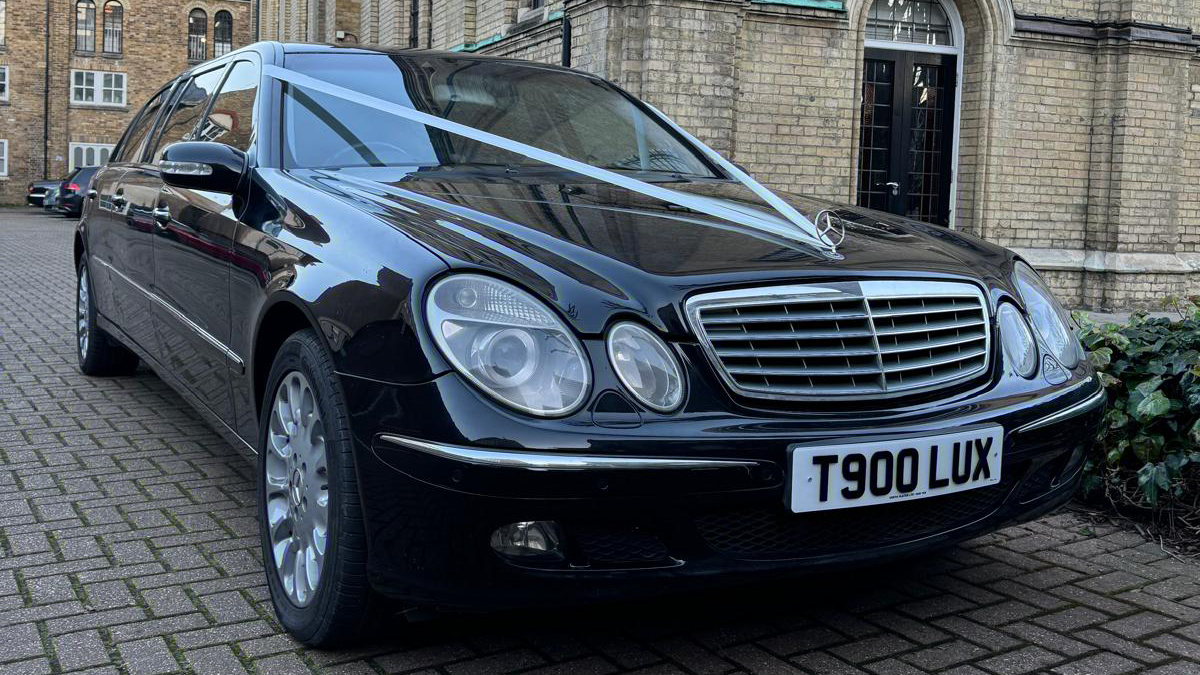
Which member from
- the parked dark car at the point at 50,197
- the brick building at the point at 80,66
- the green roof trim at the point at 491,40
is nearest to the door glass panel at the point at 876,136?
the green roof trim at the point at 491,40

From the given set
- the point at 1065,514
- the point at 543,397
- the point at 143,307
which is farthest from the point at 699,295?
the point at 143,307

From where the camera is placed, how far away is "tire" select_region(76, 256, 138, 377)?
6.36 metres

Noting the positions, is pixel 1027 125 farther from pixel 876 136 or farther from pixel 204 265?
pixel 204 265

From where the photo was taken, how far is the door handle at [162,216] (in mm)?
4387

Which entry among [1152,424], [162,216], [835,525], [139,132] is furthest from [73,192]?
[835,525]

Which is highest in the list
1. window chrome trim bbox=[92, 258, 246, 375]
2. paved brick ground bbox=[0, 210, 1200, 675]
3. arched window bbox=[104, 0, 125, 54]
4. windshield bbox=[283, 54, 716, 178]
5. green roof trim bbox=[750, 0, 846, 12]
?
arched window bbox=[104, 0, 125, 54]

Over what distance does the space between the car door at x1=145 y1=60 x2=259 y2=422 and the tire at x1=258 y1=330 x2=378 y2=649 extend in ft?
1.56

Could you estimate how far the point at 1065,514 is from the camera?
4395mm

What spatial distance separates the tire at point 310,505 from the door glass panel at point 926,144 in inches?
486

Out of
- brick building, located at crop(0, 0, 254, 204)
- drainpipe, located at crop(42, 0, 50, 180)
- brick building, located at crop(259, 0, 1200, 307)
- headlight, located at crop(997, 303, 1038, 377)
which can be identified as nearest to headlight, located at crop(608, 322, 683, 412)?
headlight, located at crop(997, 303, 1038, 377)

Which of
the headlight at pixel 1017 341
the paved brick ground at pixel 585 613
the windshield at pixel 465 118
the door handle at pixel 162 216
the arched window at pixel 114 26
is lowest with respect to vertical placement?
the paved brick ground at pixel 585 613

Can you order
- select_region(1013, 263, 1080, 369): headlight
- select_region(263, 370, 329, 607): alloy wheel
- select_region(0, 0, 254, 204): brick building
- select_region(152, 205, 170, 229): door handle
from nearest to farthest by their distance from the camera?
select_region(263, 370, 329, 607): alloy wheel, select_region(1013, 263, 1080, 369): headlight, select_region(152, 205, 170, 229): door handle, select_region(0, 0, 254, 204): brick building

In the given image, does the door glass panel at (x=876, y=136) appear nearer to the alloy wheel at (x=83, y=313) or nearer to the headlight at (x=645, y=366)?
the alloy wheel at (x=83, y=313)

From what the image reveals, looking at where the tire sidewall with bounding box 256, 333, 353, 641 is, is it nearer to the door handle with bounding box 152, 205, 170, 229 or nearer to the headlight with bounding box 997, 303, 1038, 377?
the door handle with bounding box 152, 205, 170, 229
